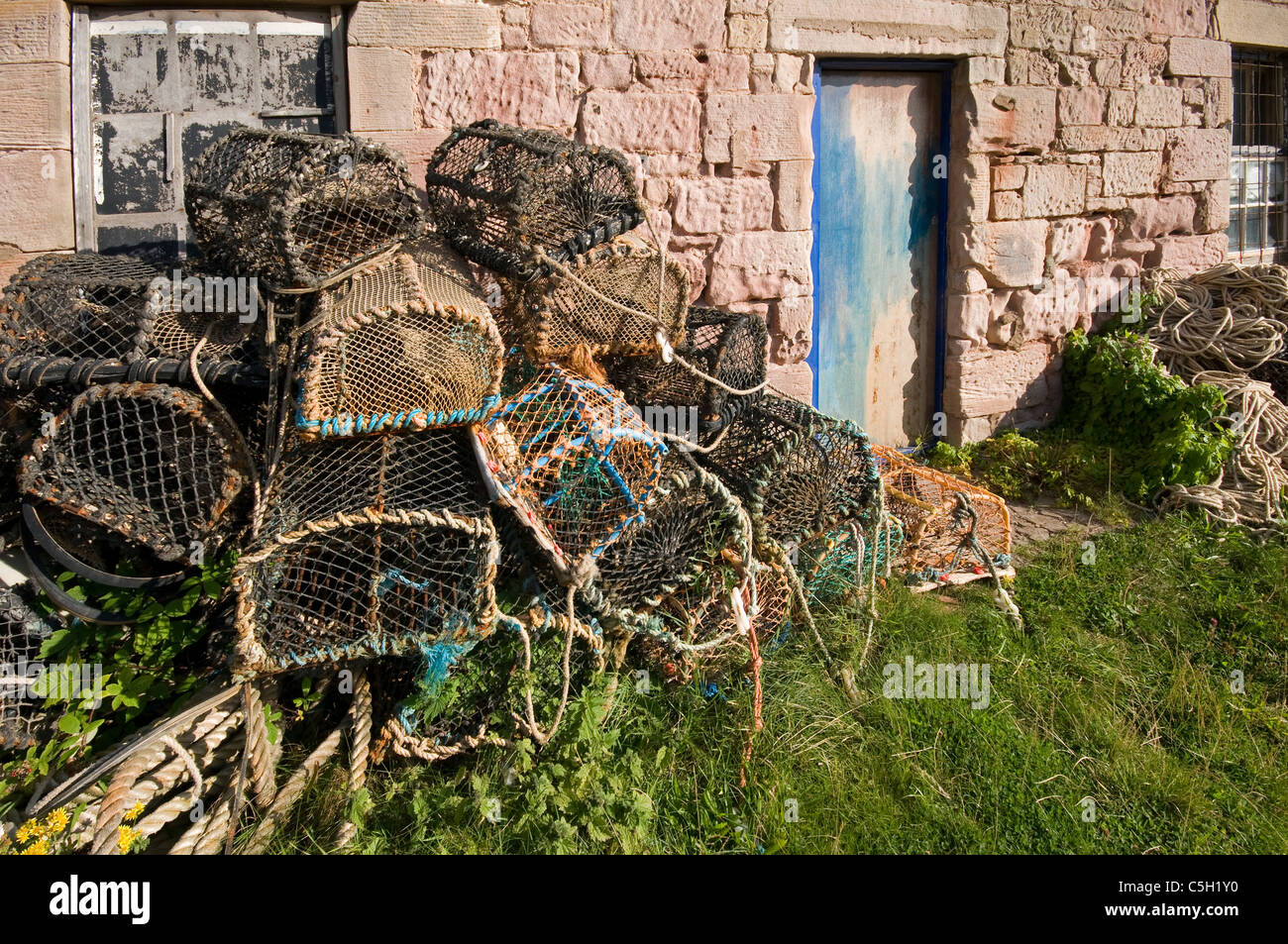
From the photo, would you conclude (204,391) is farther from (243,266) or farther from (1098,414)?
(1098,414)

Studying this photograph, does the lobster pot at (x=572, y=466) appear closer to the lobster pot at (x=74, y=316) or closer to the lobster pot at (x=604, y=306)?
the lobster pot at (x=604, y=306)

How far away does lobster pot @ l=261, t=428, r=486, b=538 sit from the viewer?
2.78 metres

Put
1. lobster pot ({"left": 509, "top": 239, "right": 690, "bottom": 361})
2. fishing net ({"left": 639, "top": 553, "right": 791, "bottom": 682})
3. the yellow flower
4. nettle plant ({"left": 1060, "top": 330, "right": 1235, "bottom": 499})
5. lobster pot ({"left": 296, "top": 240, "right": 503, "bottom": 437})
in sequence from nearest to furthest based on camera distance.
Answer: the yellow flower
lobster pot ({"left": 296, "top": 240, "right": 503, "bottom": 437})
fishing net ({"left": 639, "top": 553, "right": 791, "bottom": 682})
lobster pot ({"left": 509, "top": 239, "right": 690, "bottom": 361})
nettle plant ({"left": 1060, "top": 330, "right": 1235, "bottom": 499})

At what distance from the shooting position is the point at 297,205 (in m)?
3.04

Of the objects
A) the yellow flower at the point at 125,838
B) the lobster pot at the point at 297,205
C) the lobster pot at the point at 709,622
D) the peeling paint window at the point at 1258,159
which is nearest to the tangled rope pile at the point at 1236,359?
the peeling paint window at the point at 1258,159

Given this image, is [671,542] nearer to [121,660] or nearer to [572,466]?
[572,466]

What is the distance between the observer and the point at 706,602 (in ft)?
10.8

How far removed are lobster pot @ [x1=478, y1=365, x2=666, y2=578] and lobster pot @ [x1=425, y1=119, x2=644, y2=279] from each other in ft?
1.90

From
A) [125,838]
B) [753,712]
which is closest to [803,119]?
[753,712]

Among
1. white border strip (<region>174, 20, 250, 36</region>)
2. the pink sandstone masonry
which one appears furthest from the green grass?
white border strip (<region>174, 20, 250, 36</region>)

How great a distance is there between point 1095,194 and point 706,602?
468cm

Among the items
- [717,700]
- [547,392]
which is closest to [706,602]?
[717,700]

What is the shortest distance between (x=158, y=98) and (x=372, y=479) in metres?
2.54

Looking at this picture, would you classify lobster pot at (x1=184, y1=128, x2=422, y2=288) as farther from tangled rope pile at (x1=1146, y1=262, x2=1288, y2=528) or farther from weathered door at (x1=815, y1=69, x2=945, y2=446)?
tangled rope pile at (x1=1146, y1=262, x2=1288, y2=528)
